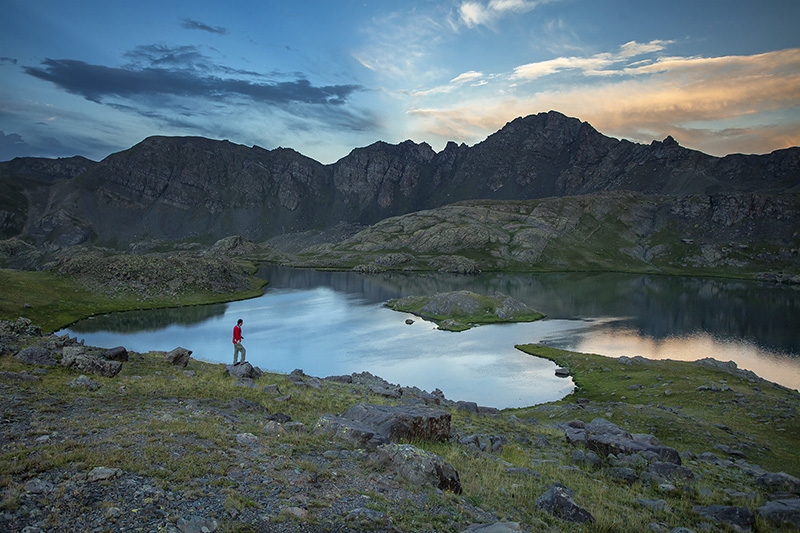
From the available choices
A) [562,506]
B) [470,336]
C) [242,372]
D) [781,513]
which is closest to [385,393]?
[242,372]

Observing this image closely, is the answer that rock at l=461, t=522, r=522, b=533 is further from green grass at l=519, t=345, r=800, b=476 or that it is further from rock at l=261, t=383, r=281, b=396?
green grass at l=519, t=345, r=800, b=476

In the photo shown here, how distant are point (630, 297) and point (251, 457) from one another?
167236mm


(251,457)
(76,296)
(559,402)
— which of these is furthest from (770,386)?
(76,296)

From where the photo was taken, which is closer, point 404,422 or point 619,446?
point 404,422

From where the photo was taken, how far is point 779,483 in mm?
22984

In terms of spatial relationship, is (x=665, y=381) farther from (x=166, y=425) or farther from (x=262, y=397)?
(x=166, y=425)

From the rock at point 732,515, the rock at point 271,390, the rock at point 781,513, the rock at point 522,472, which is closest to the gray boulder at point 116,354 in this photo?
the rock at point 271,390

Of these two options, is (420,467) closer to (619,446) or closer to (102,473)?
(102,473)

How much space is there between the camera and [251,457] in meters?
16.0

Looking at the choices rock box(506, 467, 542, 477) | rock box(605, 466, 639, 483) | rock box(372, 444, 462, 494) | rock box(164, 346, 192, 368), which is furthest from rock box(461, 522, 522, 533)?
rock box(164, 346, 192, 368)

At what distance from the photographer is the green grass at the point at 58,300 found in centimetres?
10087

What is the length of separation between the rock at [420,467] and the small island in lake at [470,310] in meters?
91.5

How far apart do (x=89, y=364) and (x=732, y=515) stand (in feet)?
110

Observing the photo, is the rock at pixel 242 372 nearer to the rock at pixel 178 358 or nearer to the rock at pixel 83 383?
the rock at pixel 178 358
